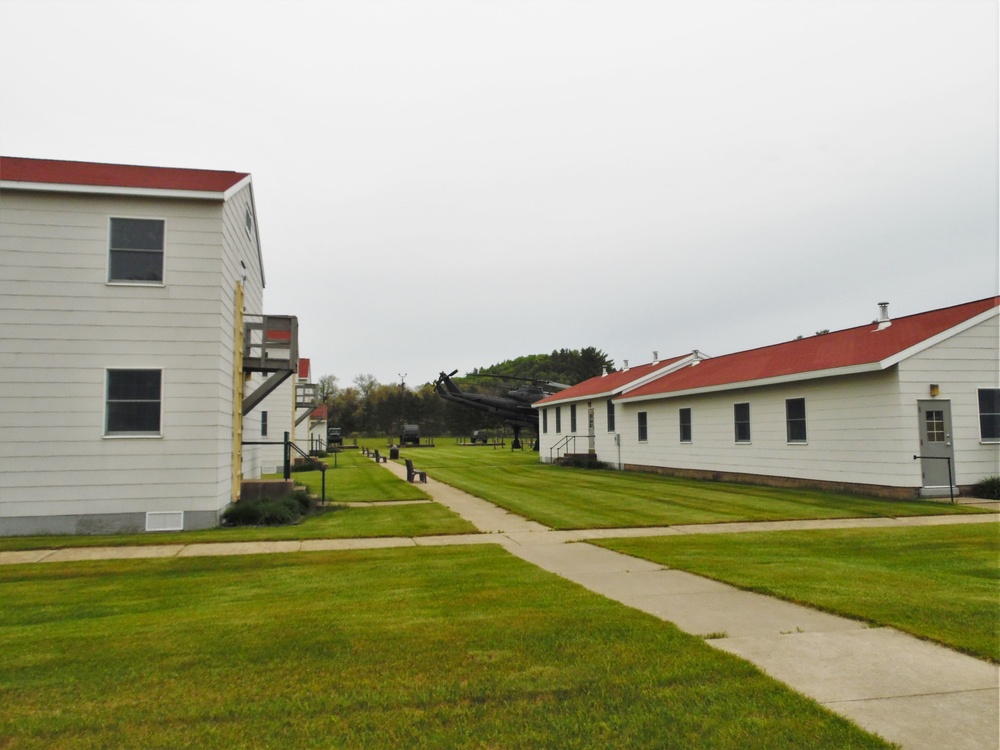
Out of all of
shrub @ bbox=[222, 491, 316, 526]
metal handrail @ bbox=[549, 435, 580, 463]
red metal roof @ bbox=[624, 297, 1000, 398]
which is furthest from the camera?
metal handrail @ bbox=[549, 435, 580, 463]

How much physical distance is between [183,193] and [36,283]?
122 inches

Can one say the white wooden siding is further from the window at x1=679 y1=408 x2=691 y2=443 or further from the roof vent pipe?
the window at x1=679 y1=408 x2=691 y2=443

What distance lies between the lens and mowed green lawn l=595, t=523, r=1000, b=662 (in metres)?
6.06

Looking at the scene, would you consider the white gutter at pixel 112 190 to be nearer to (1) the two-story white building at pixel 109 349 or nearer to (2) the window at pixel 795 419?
(1) the two-story white building at pixel 109 349

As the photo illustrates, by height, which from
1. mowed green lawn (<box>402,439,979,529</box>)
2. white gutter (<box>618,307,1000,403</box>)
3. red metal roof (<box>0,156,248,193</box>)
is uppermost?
red metal roof (<box>0,156,248,193</box>)

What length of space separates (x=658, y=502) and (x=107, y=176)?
44.5ft

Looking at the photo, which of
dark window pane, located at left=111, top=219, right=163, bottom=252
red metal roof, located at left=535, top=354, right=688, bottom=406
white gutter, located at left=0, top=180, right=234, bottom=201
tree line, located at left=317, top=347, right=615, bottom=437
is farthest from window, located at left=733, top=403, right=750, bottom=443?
tree line, located at left=317, top=347, right=615, bottom=437

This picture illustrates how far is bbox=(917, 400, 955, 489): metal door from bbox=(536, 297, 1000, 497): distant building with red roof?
0.02 metres

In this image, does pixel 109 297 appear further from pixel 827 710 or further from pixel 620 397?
pixel 620 397

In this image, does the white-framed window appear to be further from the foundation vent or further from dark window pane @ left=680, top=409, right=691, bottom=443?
the foundation vent

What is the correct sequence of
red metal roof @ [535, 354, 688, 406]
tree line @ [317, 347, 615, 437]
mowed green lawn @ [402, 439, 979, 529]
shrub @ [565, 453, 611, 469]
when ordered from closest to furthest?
mowed green lawn @ [402, 439, 979, 529] < red metal roof @ [535, 354, 688, 406] < shrub @ [565, 453, 611, 469] < tree line @ [317, 347, 615, 437]

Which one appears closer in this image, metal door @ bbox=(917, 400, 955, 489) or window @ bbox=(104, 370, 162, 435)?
window @ bbox=(104, 370, 162, 435)

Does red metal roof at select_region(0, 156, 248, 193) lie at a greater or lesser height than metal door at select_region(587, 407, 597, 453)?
greater

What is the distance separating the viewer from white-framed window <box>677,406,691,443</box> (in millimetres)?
25156
